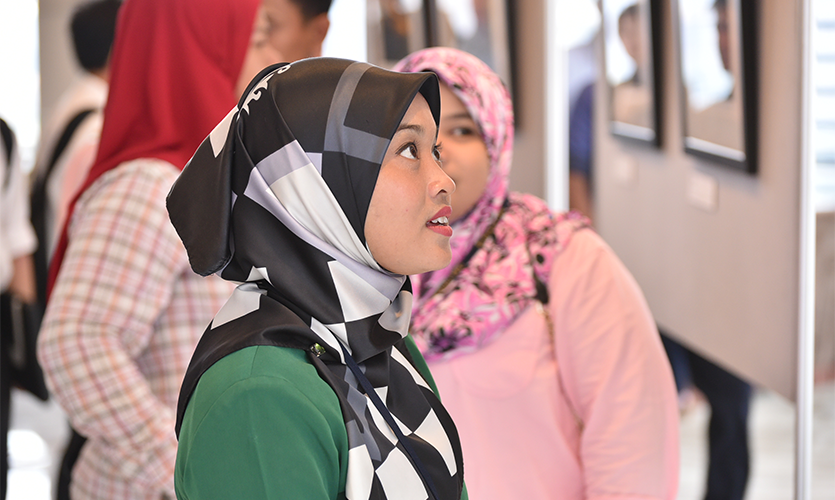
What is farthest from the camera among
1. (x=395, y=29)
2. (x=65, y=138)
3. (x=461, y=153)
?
(x=395, y=29)

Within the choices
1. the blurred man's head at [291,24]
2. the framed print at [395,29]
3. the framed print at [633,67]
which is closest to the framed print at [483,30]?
the framed print at [395,29]

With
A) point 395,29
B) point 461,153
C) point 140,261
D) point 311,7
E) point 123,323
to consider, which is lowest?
point 123,323

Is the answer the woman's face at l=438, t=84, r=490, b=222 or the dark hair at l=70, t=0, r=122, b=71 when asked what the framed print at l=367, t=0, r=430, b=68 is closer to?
the dark hair at l=70, t=0, r=122, b=71

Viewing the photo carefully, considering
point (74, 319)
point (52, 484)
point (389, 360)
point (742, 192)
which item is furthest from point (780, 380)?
point (52, 484)

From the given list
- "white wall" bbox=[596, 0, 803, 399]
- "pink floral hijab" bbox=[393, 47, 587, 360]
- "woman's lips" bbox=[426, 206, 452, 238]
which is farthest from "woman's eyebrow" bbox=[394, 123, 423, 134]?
"white wall" bbox=[596, 0, 803, 399]

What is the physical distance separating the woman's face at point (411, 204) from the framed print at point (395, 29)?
14.1 feet

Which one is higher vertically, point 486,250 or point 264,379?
point 264,379

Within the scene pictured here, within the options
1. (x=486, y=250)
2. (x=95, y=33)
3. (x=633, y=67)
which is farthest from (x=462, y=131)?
(x=95, y=33)

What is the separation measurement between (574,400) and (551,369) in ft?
0.27

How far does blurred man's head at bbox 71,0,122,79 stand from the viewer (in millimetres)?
4055

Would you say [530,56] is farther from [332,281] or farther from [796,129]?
[332,281]

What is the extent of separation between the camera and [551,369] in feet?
5.81

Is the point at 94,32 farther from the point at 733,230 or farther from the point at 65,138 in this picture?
the point at 733,230

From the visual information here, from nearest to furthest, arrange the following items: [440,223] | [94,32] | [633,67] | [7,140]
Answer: [440,223]
[7,140]
[633,67]
[94,32]
